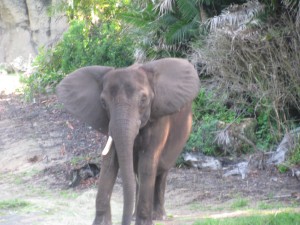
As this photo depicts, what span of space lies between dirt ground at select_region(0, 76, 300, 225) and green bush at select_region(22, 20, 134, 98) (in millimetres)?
1660

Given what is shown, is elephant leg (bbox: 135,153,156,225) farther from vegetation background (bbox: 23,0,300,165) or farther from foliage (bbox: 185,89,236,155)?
foliage (bbox: 185,89,236,155)

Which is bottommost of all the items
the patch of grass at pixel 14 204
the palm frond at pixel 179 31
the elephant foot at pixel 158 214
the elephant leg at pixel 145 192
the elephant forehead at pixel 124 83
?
the patch of grass at pixel 14 204

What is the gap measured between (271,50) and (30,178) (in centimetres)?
479

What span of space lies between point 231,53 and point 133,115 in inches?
251

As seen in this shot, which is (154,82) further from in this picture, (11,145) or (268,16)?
(11,145)

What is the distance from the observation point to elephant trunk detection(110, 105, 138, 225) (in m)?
7.75

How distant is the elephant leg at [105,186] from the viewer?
335 inches

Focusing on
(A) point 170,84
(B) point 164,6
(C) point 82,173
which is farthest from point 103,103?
(B) point 164,6

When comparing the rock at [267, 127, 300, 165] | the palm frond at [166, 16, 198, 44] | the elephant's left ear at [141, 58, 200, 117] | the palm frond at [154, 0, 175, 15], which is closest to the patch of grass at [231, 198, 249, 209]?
the elephant's left ear at [141, 58, 200, 117]

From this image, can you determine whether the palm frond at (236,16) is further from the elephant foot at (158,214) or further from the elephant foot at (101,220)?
the elephant foot at (101,220)

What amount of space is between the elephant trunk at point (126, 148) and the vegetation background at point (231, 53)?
5317 mm

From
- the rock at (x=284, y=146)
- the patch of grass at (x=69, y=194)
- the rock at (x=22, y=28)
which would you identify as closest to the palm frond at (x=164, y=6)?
the rock at (x=284, y=146)

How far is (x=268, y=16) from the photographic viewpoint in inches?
579

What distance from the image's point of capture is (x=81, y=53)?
61.9 feet
